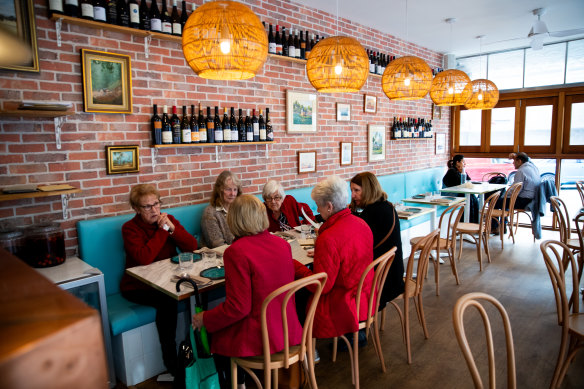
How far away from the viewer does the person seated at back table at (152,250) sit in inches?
108

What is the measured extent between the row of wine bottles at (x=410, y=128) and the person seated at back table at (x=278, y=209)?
314 centimetres

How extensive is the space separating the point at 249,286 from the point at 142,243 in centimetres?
131

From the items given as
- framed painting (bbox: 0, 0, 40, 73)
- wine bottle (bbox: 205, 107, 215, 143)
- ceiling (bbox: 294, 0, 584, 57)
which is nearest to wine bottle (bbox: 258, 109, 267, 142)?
wine bottle (bbox: 205, 107, 215, 143)

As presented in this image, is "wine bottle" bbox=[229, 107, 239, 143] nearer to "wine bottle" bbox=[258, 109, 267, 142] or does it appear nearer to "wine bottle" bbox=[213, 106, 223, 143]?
"wine bottle" bbox=[213, 106, 223, 143]

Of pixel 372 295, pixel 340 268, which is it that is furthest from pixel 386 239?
pixel 340 268

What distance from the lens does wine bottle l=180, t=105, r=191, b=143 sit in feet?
11.8

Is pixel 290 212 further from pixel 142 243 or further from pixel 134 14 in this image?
pixel 134 14

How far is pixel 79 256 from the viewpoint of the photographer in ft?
10.00

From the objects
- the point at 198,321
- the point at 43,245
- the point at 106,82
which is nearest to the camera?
the point at 198,321

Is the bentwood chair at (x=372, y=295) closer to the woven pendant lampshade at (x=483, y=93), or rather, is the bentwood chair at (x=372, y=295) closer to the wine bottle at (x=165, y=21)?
the wine bottle at (x=165, y=21)

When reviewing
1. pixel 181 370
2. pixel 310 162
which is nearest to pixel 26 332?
pixel 181 370

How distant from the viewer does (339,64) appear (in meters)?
2.95

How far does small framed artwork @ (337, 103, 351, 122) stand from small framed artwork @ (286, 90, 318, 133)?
0.49m

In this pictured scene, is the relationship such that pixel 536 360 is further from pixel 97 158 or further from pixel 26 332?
pixel 97 158
